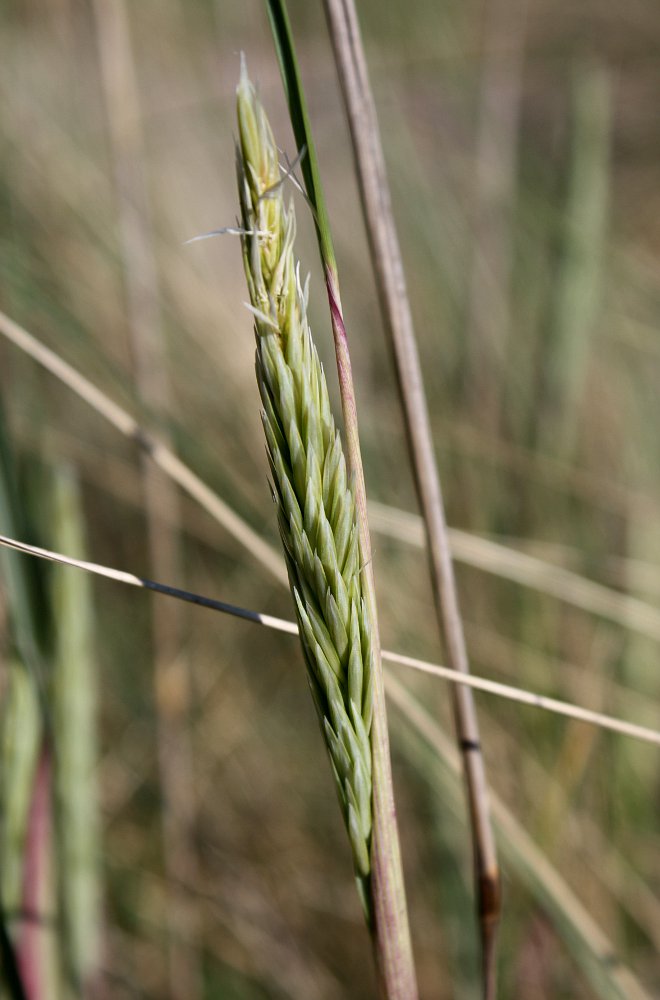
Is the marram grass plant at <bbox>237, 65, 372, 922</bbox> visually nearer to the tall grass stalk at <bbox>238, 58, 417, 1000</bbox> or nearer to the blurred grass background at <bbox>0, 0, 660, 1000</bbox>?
the tall grass stalk at <bbox>238, 58, 417, 1000</bbox>

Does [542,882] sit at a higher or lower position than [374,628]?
lower

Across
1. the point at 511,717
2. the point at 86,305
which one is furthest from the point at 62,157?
the point at 511,717

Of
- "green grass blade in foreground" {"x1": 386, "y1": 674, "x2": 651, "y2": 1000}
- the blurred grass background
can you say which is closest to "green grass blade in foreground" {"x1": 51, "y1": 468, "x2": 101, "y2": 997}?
the blurred grass background

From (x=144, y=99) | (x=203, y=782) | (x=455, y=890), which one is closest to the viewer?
(x=455, y=890)

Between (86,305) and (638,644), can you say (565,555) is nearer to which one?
(638,644)

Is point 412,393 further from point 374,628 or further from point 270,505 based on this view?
point 270,505

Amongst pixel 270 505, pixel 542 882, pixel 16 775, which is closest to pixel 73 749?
pixel 16 775
